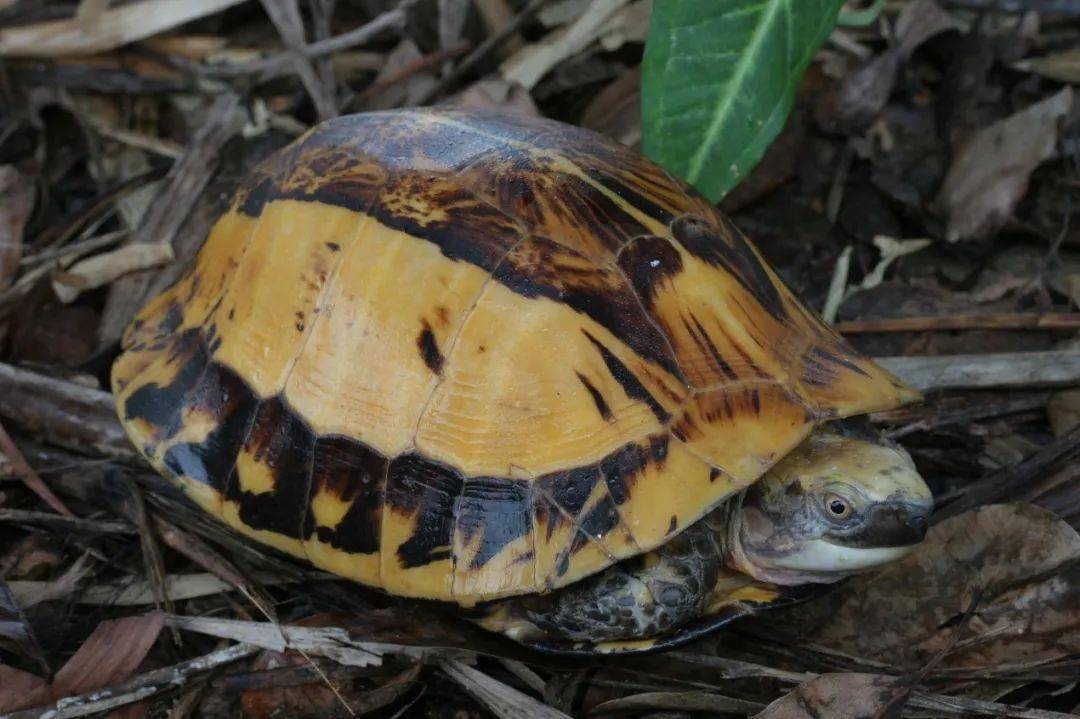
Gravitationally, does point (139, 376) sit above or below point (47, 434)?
above

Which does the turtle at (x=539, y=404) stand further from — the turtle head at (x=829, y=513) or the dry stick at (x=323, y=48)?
the dry stick at (x=323, y=48)

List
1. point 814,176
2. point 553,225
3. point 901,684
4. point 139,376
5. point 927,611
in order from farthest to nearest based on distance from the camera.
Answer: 1. point 814,176
2. point 139,376
3. point 927,611
4. point 553,225
5. point 901,684

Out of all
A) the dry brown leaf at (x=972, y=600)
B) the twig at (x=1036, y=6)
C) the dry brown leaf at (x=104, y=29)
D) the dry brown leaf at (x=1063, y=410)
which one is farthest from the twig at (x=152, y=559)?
the twig at (x=1036, y=6)

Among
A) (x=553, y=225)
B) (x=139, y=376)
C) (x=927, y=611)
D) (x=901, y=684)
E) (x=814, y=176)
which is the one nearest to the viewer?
(x=901, y=684)

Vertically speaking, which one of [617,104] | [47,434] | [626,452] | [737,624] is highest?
[617,104]

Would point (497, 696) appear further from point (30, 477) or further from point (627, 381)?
point (30, 477)

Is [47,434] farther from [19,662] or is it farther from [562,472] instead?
[562,472]

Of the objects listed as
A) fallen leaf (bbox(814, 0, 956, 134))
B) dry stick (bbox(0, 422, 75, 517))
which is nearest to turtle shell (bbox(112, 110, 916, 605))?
dry stick (bbox(0, 422, 75, 517))

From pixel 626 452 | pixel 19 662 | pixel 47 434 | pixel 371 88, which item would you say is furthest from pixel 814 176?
pixel 19 662
